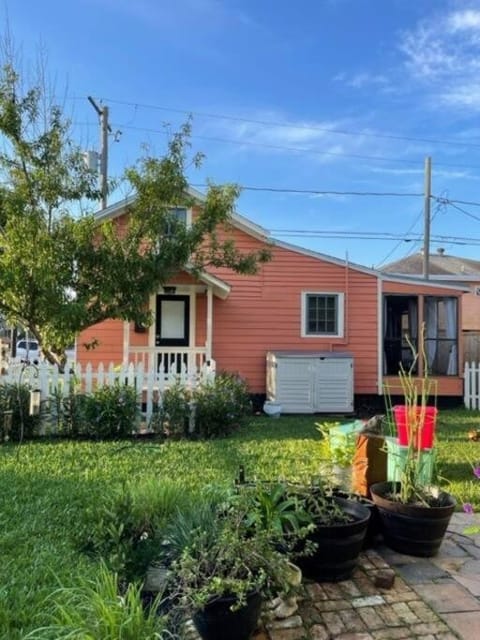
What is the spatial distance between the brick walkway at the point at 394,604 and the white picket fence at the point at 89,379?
4.77 metres

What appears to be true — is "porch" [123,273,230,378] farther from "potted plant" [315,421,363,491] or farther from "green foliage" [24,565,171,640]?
"green foliage" [24,565,171,640]

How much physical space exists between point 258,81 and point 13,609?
→ 11464 mm

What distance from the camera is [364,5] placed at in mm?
8250

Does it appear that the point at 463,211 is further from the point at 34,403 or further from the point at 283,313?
the point at 34,403

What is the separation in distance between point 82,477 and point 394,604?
317 centimetres

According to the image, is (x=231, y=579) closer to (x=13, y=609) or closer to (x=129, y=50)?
(x=13, y=609)

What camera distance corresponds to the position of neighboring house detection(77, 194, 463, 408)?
1069cm

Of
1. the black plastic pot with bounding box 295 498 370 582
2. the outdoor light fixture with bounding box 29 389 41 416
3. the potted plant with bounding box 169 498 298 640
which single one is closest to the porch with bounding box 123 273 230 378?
the outdoor light fixture with bounding box 29 389 41 416

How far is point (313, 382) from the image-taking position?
9914 millimetres

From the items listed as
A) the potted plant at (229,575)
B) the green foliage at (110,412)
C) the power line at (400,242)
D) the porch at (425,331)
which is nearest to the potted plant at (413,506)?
the potted plant at (229,575)

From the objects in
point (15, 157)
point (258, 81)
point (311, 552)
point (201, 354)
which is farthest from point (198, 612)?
point (258, 81)

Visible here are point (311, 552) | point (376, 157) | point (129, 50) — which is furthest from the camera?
point (376, 157)

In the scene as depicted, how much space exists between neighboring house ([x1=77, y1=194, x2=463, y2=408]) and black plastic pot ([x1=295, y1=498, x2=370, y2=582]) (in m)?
7.87

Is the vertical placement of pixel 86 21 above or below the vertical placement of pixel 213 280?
above
